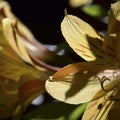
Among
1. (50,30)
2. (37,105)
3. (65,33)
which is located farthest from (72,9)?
(65,33)

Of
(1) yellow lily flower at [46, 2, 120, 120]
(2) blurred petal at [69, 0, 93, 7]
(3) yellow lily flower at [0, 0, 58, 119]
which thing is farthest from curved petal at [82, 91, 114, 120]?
(2) blurred petal at [69, 0, 93, 7]

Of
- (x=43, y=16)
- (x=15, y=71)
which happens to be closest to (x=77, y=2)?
(x=43, y=16)

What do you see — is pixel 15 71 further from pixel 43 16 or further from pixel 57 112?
pixel 43 16

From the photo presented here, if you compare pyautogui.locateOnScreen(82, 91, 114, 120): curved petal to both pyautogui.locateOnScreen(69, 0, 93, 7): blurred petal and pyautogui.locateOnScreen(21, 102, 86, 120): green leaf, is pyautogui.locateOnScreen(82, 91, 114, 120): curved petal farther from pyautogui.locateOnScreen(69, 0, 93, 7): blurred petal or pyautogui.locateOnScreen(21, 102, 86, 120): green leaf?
pyautogui.locateOnScreen(69, 0, 93, 7): blurred petal

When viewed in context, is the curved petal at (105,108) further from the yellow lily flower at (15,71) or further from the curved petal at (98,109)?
the yellow lily flower at (15,71)

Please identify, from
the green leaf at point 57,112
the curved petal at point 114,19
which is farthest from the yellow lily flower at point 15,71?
the curved petal at point 114,19


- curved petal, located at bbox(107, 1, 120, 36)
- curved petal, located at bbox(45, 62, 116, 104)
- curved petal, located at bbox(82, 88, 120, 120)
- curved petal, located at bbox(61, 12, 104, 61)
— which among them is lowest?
curved petal, located at bbox(82, 88, 120, 120)
